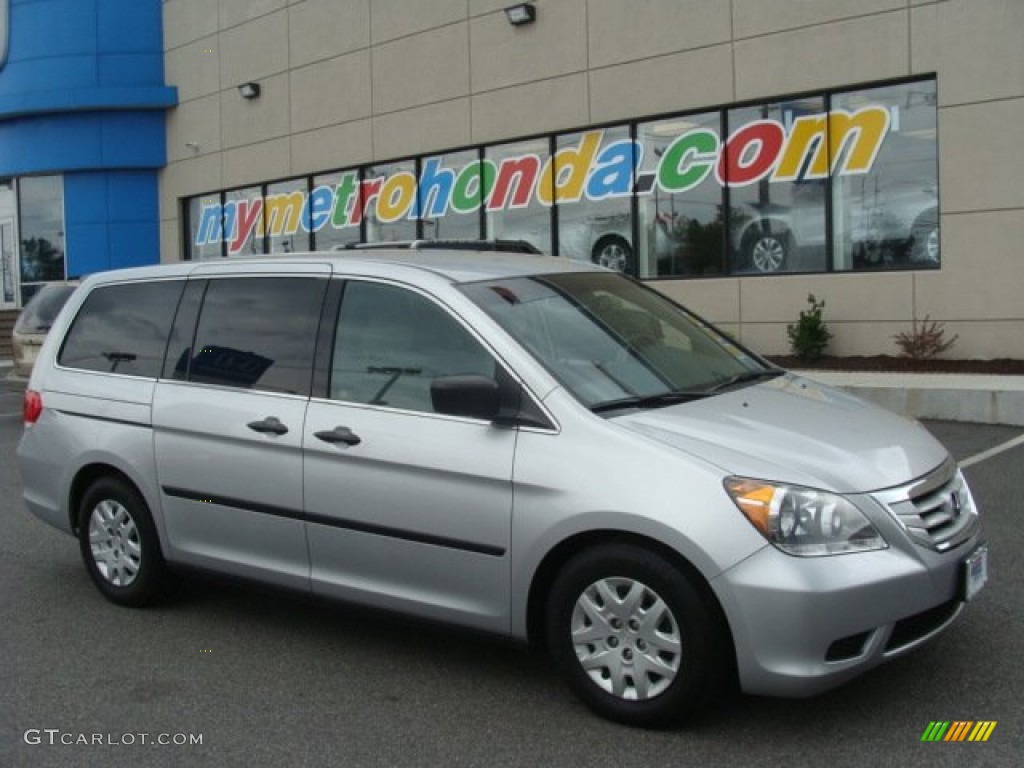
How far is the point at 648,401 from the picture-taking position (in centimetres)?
444

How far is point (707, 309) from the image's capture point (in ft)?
52.9

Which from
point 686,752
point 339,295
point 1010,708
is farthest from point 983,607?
point 339,295

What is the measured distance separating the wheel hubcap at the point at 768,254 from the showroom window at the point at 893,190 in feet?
2.63

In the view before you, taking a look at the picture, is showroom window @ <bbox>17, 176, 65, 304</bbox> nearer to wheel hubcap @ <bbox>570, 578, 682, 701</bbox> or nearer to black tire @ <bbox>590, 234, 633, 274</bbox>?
black tire @ <bbox>590, 234, 633, 274</bbox>

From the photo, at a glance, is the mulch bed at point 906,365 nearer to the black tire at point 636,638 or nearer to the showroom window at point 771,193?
the showroom window at point 771,193

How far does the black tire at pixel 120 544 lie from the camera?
18.4 ft

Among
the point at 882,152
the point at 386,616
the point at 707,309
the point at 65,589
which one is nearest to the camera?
the point at 386,616

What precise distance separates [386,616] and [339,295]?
140 centimetres

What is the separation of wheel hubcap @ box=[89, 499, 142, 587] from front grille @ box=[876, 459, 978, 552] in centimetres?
361

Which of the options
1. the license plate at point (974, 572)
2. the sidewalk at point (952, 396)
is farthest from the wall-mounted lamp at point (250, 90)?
the license plate at point (974, 572)

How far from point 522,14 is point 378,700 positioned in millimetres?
14810

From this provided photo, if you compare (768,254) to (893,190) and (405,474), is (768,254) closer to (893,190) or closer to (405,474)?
(893,190)

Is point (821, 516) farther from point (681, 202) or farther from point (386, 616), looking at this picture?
point (681, 202)

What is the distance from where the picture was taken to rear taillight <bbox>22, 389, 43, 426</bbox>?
20.0 ft
